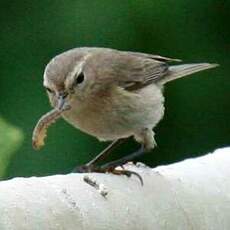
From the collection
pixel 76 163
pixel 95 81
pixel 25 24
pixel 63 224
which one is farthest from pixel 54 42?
pixel 63 224

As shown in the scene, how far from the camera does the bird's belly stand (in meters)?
4.97

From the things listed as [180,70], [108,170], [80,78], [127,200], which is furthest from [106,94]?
[127,200]

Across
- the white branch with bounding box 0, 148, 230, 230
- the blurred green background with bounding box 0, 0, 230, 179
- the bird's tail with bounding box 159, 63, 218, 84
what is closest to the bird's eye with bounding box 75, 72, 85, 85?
the white branch with bounding box 0, 148, 230, 230

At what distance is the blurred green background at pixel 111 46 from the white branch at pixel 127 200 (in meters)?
1.45

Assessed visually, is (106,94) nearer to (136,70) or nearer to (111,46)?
(136,70)

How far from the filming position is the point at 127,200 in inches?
155

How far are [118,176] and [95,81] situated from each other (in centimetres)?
90

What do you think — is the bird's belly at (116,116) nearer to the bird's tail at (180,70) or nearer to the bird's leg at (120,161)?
the bird's leg at (120,161)

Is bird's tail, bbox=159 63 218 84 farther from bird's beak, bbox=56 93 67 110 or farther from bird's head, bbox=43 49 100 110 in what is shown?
bird's beak, bbox=56 93 67 110

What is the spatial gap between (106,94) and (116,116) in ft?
→ 0.37

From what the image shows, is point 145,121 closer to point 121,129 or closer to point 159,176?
point 121,129

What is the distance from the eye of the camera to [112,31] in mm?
6324

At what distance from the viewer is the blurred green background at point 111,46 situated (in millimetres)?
6004

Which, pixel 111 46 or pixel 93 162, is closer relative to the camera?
pixel 93 162
